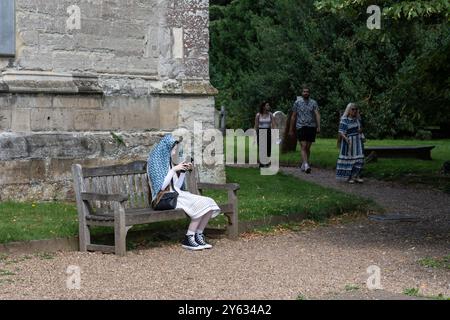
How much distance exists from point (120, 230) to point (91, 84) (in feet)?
13.2

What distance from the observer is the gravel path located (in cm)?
721

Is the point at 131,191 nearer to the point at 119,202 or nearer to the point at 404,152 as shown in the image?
the point at 119,202

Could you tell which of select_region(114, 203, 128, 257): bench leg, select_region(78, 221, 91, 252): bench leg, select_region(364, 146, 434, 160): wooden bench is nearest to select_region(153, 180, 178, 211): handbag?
select_region(114, 203, 128, 257): bench leg

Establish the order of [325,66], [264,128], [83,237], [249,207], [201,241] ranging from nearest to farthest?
[83,237] → [201,241] → [249,207] → [264,128] → [325,66]

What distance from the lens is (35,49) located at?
12.0 meters

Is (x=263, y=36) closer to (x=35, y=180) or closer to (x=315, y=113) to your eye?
(x=315, y=113)

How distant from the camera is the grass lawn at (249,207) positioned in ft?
30.9

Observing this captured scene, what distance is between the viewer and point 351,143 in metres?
16.5

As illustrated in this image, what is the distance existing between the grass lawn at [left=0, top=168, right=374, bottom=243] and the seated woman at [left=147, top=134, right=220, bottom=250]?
71 cm
